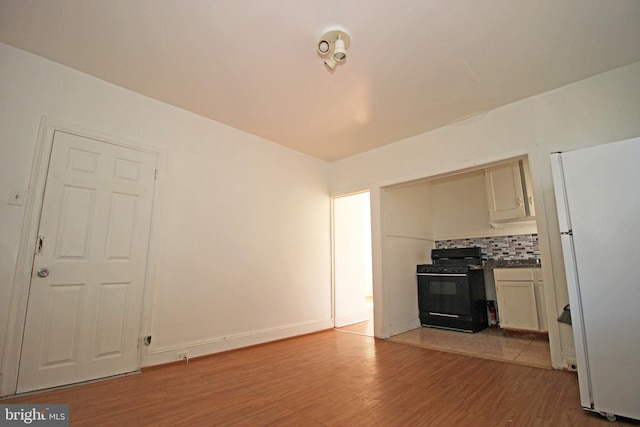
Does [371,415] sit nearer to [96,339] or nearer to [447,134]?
[96,339]

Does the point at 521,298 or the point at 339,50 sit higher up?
the point at 339,50

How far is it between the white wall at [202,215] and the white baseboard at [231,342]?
0.04 feet

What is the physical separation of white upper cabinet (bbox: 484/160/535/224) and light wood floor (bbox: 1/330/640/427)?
211cm

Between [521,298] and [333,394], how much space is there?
302cm

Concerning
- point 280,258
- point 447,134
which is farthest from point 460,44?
point 280,258

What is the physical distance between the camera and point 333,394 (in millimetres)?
2152

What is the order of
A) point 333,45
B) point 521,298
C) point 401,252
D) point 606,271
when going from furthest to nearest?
point 401,252
point 521,298
point 333,45
point 606,271

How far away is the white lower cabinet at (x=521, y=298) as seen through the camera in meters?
3.64

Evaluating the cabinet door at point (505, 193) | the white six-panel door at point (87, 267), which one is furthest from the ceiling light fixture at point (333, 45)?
the cabinet door at point (505, 193)

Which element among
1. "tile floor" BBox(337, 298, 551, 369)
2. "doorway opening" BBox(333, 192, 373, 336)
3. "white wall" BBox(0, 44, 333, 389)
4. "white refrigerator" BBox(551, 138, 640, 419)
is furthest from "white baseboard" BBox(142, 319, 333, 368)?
"white refrigerator" BBox(551, 138, 640, 419)

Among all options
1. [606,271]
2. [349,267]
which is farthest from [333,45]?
[349,267]

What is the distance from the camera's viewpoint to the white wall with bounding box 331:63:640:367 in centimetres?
252

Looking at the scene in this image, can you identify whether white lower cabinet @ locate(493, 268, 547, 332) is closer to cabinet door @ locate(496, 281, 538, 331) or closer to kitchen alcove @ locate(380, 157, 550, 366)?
cabinet door @ locate(496, 281, 538, 331)

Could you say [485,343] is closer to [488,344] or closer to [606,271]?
[488,344]
